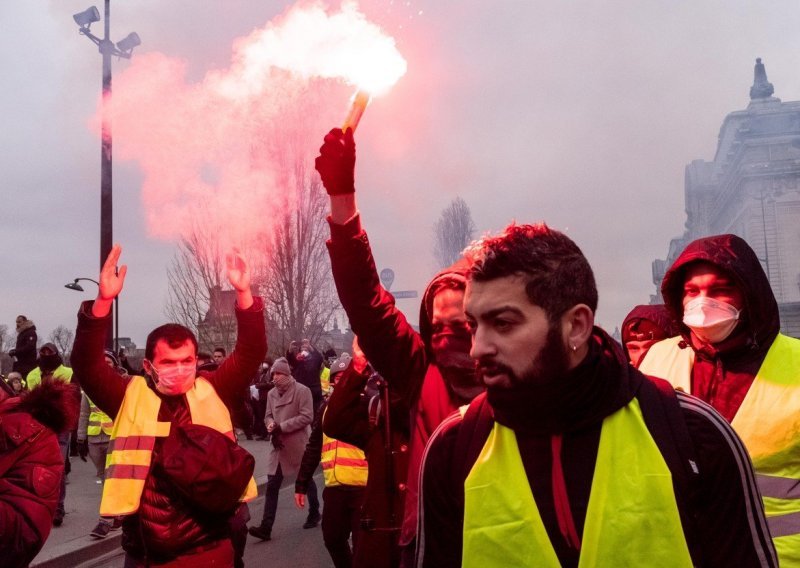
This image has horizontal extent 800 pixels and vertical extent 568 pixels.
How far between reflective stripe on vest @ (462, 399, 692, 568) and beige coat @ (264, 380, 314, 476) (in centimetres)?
801

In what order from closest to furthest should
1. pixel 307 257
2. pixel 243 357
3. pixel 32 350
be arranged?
pixel 243 357, pixel 32 350, pixel 307 257

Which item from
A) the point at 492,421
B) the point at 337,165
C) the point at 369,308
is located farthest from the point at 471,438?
the point at 337,165

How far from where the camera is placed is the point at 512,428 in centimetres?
196

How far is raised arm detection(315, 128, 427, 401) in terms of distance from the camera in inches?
110

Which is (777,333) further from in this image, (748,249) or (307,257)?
(307,257)

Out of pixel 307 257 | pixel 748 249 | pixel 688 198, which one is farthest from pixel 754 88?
pixel 748 249

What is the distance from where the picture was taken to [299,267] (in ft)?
59.2

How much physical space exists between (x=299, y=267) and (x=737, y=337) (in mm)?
15241

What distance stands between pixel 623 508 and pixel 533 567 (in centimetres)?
24

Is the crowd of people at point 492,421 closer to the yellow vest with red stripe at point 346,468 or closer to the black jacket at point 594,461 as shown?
the black jacket at point 594,461

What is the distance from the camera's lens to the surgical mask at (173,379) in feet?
13.2

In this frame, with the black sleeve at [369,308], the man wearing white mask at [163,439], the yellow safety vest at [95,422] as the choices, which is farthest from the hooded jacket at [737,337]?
the yellow safety vest at [95,422]

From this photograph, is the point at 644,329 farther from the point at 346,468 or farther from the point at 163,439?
the point at 163,439

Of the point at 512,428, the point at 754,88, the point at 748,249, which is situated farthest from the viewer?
the point at 754,88
